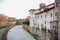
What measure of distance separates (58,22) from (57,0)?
1323 mm

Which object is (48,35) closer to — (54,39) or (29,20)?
(54,39)

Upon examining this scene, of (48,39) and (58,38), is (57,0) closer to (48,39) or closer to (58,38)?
(58,38)

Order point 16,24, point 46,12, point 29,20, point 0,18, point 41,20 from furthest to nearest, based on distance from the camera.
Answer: point 16,24 → point 29,20 → point 0,18 → point 41,20 → point 46,12

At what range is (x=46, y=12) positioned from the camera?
51.8ft

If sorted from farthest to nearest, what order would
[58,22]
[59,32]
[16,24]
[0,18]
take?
[16,24] → [0,18] → [58,22] → [59,32]

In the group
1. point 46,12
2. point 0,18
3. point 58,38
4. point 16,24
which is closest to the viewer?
point 58,38

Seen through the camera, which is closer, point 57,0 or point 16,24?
point 57,0

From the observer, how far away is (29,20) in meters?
25.8

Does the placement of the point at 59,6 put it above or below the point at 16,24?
above

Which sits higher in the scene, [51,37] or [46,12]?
[46,12]

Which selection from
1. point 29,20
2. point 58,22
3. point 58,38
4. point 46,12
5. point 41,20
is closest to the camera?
point 58,38

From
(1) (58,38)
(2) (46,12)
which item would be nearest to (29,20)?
(2) (46,12)

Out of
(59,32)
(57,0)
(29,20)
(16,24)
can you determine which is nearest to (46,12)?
(57,0)

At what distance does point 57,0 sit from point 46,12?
18.5 feet
